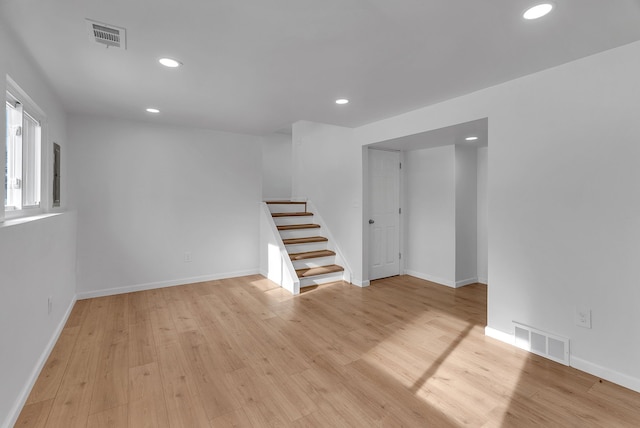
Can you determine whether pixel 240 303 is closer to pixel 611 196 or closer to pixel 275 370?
pixel 275 370

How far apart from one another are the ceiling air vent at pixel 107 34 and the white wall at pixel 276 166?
534cm

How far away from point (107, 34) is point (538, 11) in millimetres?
2548

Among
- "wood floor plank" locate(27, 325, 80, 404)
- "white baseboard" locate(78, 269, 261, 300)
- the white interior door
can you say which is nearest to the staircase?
the white interior door

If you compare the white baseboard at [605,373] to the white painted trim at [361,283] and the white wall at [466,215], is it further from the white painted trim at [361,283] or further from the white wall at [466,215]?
the white painted trim at [361,283]

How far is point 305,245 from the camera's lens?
4.97 meters

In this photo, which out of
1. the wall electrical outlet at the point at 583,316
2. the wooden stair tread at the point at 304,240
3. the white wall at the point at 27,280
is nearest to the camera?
the white wall at the point at 27,280

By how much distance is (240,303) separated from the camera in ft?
12.4

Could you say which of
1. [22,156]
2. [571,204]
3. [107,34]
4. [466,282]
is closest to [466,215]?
[466,282]

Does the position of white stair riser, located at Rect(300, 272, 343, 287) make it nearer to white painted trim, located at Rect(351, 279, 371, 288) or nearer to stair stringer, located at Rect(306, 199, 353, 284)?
stair stringer, located at Rect(306, 199, 353, 284)

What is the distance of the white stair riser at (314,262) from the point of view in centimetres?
465

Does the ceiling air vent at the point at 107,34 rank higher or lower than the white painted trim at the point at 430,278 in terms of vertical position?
higher

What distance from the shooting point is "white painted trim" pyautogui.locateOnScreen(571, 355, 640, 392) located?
2.08 metres

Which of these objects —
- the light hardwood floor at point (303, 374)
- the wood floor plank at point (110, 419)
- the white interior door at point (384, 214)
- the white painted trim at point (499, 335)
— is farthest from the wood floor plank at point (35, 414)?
the white interior door at point (384, 214)

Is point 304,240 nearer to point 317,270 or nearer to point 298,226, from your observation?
point 298,226
